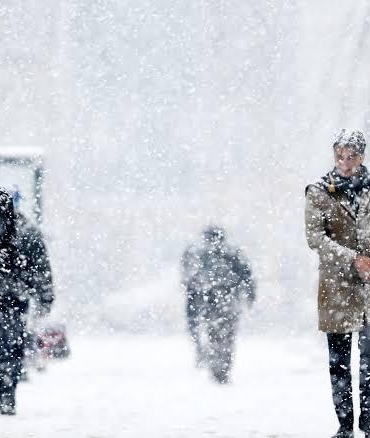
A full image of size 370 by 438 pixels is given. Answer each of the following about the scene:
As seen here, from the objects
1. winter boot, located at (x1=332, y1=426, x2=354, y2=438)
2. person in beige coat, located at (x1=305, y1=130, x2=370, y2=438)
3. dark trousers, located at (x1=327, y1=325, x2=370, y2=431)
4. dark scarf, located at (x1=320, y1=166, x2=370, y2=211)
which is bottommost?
winter boot, located at (x1=332, y1=426, x2=354, y2=438)

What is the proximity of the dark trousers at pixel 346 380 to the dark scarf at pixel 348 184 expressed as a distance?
725 mm

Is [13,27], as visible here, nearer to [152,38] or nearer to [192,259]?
[152,38]

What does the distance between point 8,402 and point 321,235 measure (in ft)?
8.75

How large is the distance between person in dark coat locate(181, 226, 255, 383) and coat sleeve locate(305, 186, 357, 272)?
353 cm

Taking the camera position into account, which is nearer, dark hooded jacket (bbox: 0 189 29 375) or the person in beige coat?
the person in beige coat

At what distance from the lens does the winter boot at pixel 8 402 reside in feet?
23.8

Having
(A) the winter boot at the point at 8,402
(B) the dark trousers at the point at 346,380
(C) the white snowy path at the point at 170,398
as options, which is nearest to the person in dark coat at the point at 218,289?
(C) the white snowy path at the point at 170,398

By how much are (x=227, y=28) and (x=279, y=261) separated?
3.76 m

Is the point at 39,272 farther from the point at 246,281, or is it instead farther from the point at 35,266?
the point at 246,281

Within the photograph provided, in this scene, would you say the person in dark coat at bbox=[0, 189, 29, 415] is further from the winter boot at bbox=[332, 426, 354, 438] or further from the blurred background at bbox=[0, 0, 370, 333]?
the blurred background at bbox=[0, 0, 370, 333]

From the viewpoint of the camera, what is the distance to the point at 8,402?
7.25m

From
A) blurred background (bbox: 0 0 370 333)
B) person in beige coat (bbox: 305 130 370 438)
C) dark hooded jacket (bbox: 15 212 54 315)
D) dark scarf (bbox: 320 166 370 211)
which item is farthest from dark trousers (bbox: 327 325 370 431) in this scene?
blurred background (bbox: 0 0 370 333)

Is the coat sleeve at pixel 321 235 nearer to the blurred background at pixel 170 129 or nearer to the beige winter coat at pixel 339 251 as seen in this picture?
the beige winter coat at pixel 339 251

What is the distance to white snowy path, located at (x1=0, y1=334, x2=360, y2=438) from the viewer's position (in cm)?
663
